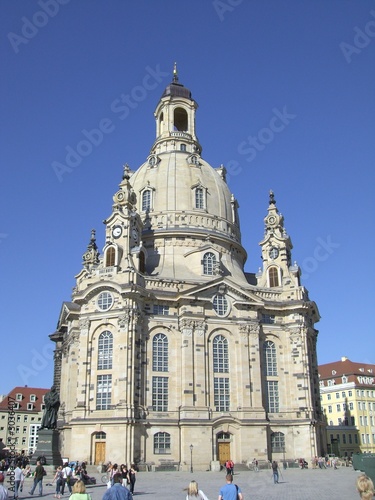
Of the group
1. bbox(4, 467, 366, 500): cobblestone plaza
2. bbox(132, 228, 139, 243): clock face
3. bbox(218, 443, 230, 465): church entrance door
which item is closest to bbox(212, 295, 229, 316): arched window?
bbox(132, 228, 139, 243): clock face

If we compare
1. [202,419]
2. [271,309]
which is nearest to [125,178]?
[271,309]

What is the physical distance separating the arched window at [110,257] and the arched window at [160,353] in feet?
29.7

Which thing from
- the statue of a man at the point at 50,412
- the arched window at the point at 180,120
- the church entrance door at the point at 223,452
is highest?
the arched window at the point at 180,120

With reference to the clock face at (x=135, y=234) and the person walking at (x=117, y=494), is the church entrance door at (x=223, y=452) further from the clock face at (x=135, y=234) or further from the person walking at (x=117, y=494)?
the person walking at (x=117, y=494)

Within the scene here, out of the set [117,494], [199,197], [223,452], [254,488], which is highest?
[199,197]

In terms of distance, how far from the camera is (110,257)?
2302 inches

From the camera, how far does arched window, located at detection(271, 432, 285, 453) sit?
55.8 m

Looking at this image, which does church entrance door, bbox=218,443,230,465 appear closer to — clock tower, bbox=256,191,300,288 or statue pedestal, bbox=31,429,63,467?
statue pedestal, bbox=31,429,63,467

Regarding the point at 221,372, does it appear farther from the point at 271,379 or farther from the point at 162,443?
the point at 162,443

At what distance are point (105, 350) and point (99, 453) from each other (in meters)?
9.57

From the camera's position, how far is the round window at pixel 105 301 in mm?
55469

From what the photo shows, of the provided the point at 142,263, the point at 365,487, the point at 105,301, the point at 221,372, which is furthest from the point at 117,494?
the point at 142,263

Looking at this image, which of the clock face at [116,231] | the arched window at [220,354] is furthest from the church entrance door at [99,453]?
the clock face at [116,231]

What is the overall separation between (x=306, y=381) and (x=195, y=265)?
17403mm
